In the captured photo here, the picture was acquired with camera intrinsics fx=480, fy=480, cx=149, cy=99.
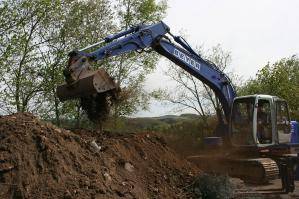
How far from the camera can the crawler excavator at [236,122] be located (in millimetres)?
12406

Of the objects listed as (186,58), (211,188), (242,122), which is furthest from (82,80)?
(242,122)

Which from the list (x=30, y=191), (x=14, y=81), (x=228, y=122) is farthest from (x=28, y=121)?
(x=14, y=81)

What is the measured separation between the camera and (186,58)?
44.9 feet

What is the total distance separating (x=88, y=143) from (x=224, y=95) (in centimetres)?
633

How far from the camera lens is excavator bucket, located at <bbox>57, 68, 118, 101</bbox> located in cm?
1002

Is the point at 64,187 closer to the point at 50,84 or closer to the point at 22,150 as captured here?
the point at 22,150

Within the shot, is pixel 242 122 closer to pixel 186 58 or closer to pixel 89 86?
pixel 186 58

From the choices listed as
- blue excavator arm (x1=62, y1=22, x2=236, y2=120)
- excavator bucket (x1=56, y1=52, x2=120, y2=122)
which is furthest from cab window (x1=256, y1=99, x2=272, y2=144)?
excavator bucket (x1=56, y1=52, x2=120, y2=122)

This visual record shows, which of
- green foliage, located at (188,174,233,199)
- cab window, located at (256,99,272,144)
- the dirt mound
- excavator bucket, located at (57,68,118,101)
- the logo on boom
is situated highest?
the logo on boom

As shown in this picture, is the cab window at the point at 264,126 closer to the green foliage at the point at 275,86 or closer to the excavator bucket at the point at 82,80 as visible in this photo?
the excavator bucket at the point at 82,80

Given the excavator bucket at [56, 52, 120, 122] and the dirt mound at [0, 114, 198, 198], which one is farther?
the excavator bucket at [56, 52, 120, 122]

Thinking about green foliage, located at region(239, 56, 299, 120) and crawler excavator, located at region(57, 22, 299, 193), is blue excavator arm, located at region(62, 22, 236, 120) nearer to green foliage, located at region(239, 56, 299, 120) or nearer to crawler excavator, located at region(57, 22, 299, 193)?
crawler excavator, located at region(57, 22, 299, 193)

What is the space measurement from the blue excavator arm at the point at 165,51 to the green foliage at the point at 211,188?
143 inches

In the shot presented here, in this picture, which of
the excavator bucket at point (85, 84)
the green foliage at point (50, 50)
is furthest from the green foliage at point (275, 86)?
the excavator bucket at point (85, 84)
